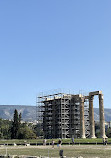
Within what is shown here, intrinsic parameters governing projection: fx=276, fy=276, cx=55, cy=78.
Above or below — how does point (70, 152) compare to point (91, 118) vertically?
below

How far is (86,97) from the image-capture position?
10894cm

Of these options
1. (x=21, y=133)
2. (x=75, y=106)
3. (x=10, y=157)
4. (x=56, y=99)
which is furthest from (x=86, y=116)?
(x=10, y=157)

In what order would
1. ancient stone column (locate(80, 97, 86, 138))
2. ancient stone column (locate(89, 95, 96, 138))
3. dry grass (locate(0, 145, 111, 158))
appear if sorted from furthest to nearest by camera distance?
ancient stone column (locate(80, 97, 86, 138)) < ancient stone column (locate(89, 95, 96, 138)) < dry grass (locate(0, 145, 111, 158))

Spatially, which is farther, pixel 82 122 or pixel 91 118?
pixel 82 122

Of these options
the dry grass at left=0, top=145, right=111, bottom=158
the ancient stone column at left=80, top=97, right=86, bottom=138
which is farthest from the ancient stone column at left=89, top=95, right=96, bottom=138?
the dry grass at left=0, top=145, right=111, bottom=158

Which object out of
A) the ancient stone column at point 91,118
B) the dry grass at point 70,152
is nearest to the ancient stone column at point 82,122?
the ancient stone column at point 91,118

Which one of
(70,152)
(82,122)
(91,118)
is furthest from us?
(82,122)

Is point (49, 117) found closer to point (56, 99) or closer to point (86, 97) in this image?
point (56, 99)

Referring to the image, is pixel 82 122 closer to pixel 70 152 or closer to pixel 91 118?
pixel 91 118

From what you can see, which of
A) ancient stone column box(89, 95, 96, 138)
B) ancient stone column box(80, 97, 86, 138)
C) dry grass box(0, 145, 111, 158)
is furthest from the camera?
ancient stone column box(80, 97, 86, 138)

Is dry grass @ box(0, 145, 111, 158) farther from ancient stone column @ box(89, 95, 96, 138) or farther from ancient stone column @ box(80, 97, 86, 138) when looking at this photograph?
ancient stone column @ box(80, 97, 86, 138)

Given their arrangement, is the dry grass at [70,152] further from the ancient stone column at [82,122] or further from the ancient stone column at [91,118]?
the ancient stone column at [82,122]

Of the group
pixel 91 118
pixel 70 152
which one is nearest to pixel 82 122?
→ pixel 91 118

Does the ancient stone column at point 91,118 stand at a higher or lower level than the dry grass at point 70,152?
higher
